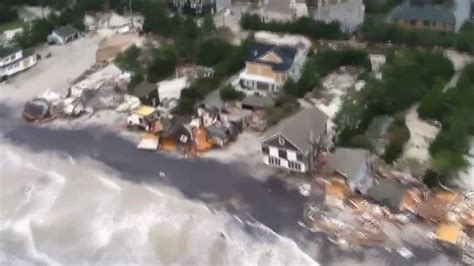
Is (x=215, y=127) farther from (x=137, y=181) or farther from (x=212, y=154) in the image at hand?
(x=137, y=181)

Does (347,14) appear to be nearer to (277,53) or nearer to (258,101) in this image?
(277,53)

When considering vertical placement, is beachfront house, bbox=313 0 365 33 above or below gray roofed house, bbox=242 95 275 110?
above

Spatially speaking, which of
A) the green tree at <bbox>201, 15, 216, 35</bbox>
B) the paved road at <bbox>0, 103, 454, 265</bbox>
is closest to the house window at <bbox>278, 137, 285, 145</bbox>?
the paved road at <bbox>0, 103, 454, 265</bbox>

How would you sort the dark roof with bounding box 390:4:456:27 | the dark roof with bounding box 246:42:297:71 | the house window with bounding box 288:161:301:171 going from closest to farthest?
the house window with bounding box 288:161:301:171 → the dark roof with bounding box 246:42:297:71 → the dark roof with bounding box 390:4:456:27

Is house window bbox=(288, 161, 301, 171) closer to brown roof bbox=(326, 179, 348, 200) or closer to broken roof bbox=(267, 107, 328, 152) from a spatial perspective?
broken roof bbox=(267, 107, 328, 152)

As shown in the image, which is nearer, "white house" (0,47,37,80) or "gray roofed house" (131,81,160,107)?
"gray roofed house" (131,81,160,107)

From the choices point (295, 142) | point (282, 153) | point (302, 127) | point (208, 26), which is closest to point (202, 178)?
point (282, 153)

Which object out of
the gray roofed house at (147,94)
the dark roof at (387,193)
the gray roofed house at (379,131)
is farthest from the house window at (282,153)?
the gray roofed house at (147,94)
